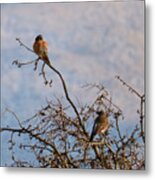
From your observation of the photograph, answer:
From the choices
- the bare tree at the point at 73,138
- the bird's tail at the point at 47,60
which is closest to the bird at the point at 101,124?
the bare tree at the point at 73,138

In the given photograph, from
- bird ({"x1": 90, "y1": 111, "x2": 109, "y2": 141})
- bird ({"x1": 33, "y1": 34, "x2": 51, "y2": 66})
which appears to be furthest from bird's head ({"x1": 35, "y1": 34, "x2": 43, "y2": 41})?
bird ({"x1": 90, "y1": 111, "x2": 109, "y2": 141})

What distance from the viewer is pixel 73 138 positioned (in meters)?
2.08

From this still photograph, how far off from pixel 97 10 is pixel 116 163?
57cm

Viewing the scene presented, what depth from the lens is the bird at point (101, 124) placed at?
2.05 meters

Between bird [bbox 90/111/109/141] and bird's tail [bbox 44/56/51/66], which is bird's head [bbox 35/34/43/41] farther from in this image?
bird [bbox 90/111/109/141]

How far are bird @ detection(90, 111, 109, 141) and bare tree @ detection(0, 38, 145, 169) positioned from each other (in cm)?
2

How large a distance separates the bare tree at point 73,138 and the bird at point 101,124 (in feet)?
0.05

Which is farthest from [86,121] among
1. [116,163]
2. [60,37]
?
[60,37]

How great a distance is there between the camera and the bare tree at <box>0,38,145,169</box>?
2043mm

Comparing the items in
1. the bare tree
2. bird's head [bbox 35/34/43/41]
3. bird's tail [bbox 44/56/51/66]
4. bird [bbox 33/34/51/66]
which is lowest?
the bare tree

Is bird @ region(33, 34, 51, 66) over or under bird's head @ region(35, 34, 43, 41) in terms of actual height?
under

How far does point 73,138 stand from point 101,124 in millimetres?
121

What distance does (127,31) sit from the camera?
2.05 m

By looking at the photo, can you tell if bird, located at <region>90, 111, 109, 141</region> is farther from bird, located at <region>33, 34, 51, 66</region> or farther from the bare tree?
bird, located at <region>33, 34, 51, 66</region>
